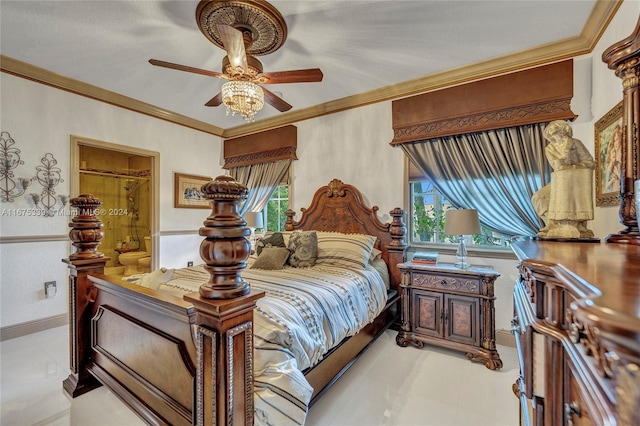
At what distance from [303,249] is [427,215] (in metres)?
1.47

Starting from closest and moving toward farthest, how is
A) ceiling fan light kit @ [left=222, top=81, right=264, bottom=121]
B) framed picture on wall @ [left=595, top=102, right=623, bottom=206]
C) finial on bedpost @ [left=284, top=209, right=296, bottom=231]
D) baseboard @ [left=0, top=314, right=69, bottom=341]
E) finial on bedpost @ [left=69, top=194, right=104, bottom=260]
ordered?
framed picture on wall @ [left=595, top=102, right=623, bottom=206], finial on bedpost @ [left=69, top=194, right=104, bottom=260], ceiling fan light kit @ [left=222, top=81, right=264, bottom=121], baseboard @ [left=0, top=314, right=69, bottom=341], finial on bedpost @ [left=284, top=209, right=296, bottom=231]

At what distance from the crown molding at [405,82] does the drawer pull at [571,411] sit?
8.19 feet

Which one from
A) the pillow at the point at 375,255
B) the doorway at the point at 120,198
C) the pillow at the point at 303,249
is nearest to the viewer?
the pillow at the point at 303,249

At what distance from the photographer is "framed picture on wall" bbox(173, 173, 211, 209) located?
4.12 meters

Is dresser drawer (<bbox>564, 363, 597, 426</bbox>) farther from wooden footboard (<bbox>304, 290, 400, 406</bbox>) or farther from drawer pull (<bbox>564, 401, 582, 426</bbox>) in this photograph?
wooden footboard (<bbox>304, 290, 400, 406</bbox>)

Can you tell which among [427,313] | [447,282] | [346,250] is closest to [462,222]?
[447,282]

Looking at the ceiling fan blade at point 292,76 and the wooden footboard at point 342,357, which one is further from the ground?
the ceiling fan blade at point 292,76

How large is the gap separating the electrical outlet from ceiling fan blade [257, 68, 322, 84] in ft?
10.3

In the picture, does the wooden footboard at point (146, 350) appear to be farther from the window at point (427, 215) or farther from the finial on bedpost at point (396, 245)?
the window at point (427, 215)

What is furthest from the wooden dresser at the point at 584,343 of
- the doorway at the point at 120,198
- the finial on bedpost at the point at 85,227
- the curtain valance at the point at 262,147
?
the doorway at the point at 120,198

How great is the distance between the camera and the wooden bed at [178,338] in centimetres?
100

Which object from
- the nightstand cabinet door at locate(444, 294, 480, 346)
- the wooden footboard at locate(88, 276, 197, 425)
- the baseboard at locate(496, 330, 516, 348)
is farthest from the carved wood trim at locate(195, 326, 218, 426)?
the baseboard at locate(496, 330, 516, 348)

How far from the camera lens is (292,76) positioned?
7.09 feet

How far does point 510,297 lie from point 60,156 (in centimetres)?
496
